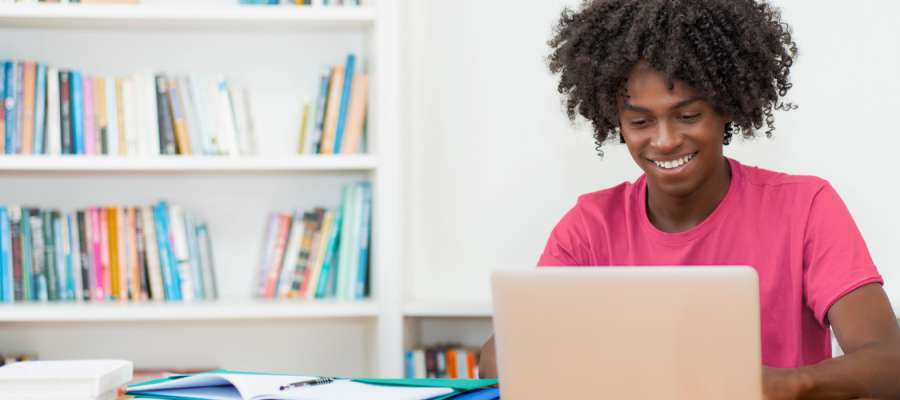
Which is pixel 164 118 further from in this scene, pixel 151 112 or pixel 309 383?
pixel 309 383

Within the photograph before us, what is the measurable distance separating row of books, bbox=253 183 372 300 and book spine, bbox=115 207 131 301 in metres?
0.34

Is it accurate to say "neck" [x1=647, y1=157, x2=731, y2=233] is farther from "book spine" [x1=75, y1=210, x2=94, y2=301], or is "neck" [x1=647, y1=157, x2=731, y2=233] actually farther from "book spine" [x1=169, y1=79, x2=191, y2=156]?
"book spine" [x1=75, y1=210, x2=94, y2=301]

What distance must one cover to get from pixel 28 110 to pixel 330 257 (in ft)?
2.86

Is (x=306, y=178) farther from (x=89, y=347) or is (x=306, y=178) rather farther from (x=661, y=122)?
(x=661, y=122)

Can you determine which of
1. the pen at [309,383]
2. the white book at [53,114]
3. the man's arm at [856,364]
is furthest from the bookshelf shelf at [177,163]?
the man's arm at [856,364]

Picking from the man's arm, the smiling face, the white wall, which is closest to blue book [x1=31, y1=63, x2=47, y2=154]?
the white wall

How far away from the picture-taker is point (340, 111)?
199cm

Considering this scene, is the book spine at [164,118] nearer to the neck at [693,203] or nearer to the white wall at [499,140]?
the white wall at [499,140]

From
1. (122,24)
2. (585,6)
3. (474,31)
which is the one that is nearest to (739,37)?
(585,6)

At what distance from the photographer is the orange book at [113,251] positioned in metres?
1.95

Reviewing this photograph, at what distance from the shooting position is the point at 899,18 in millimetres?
1968

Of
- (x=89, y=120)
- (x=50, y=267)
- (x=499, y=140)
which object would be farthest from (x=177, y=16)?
(x=499, y=140)

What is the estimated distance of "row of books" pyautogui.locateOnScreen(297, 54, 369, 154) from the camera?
6.52 ft

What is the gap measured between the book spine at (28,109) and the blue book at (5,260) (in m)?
0.19
